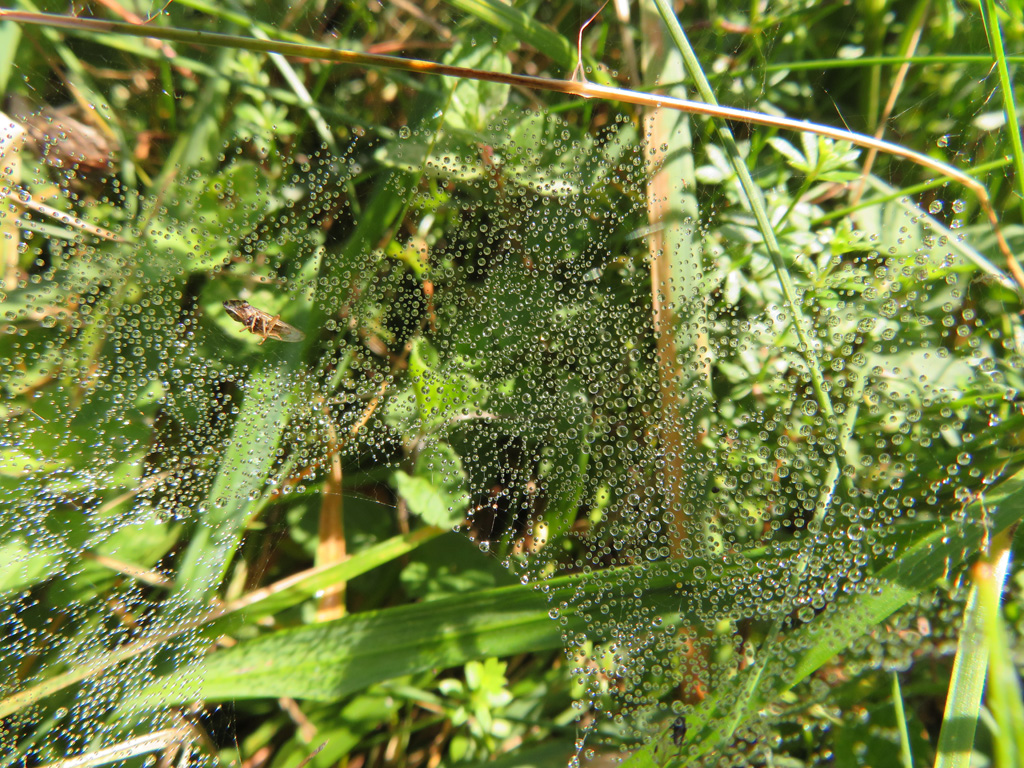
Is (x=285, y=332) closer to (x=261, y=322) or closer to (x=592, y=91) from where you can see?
(x=261, y=322)

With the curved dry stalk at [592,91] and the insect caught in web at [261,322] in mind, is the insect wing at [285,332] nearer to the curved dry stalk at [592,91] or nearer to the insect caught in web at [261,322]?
the insect caught in web at [261,322]

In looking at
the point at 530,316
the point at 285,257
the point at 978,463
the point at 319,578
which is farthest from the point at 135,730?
the point at 978,463

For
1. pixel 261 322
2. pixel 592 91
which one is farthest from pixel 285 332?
pixel 592 91

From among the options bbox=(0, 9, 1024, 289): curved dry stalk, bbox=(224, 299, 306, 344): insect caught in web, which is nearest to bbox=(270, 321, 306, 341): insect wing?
bbox=(224, 299, 306, 344): insect caught in web

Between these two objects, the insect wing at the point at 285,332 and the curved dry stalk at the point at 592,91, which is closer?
the curved dry stalk at the point at 592,91

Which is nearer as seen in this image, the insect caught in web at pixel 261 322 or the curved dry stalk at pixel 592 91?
the curved dry stalk at pixel 592 91

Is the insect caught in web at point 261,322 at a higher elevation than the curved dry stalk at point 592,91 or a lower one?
lower

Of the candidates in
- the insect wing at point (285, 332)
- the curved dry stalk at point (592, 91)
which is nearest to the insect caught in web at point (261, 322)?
the insect wing at point (285, 332)
